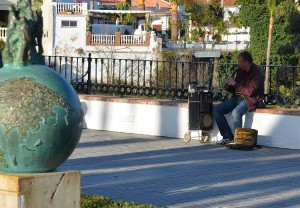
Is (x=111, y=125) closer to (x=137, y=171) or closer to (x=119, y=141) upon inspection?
(x=119, y=141)

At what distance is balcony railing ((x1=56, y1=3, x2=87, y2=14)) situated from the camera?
61025mm

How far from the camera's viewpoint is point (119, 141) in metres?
14.5

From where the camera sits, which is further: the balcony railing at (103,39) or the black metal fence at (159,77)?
the balcony railing at (103,39)

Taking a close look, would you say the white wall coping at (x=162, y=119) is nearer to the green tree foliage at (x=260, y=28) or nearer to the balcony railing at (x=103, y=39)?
the green tree foliage at (x=260, y=28)

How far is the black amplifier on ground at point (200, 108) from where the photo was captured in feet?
46.3

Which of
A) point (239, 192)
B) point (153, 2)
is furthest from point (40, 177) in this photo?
point (153, 2)

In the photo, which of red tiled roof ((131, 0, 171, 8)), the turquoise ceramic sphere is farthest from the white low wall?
red tiled roof ((131, 0, 171, 8))

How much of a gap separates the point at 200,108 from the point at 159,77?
7.70 ft

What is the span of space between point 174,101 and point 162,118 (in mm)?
396

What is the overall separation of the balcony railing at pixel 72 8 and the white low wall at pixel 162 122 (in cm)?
4560

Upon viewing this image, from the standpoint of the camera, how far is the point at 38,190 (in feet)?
21.6

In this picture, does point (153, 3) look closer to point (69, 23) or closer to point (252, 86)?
point (69, 23)

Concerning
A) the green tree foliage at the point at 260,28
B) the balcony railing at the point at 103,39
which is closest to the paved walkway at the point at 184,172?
the green tree foliage at the point at 260,28

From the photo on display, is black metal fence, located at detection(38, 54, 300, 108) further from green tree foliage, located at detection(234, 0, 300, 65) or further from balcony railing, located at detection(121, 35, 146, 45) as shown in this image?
balcony railing, located at detection(121, 35, 146, 45)
